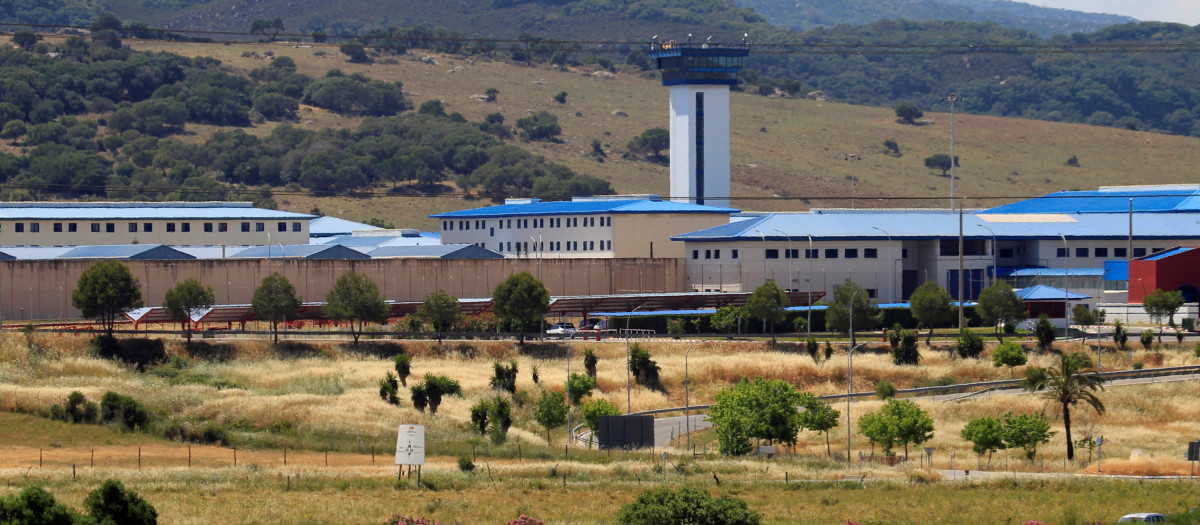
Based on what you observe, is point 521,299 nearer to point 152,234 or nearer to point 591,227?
point 591,227

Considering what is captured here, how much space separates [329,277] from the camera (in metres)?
93.1

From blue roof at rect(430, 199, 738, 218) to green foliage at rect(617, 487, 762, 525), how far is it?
6987cm

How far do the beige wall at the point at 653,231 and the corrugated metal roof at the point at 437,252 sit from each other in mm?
8756

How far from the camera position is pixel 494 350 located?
81500mm

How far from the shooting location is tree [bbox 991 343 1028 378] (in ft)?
261

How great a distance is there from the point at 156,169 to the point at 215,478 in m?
135

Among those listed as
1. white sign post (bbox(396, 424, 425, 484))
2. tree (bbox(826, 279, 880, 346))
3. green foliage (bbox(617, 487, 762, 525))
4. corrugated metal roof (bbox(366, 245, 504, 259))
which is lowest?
green foliage (bbox(617, 487, 762, 525))

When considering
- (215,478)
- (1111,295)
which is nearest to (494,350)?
(215,478)

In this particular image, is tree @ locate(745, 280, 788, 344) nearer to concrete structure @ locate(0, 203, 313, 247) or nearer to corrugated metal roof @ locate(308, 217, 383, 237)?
concrete structure @ locate(0, 203, 313, 247)

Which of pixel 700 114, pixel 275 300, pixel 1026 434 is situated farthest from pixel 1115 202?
pixel 275 300

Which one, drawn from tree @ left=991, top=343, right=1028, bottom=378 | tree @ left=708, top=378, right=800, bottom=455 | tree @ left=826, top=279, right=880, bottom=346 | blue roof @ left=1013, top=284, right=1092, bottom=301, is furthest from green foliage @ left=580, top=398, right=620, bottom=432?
blue roof @ left=1013, top=284, right=1092, bottom=301

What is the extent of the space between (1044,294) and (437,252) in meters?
39.8

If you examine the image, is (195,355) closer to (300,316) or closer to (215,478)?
(300,316)

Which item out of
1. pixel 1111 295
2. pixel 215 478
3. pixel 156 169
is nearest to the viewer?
pixel 215 478
